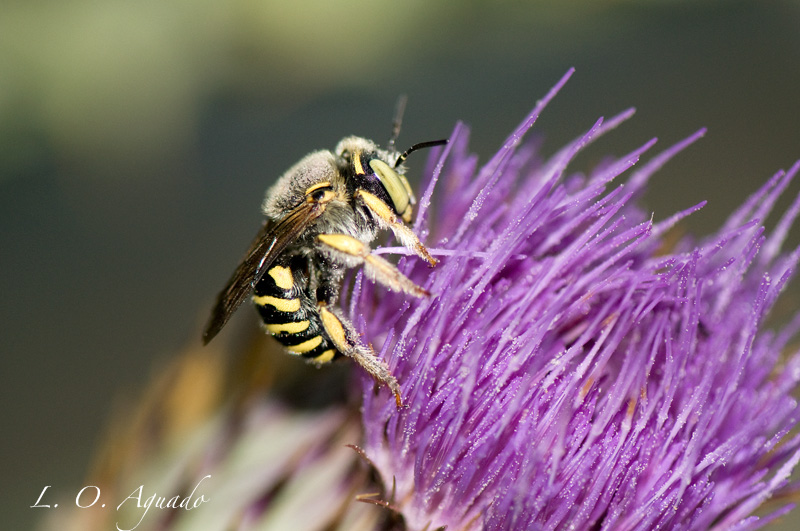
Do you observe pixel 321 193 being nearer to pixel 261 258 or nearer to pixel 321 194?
pixel 321 194

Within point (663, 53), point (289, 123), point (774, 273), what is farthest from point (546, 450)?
point (663, 53)

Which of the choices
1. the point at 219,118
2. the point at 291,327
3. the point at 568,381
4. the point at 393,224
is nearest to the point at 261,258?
the point at 291,327

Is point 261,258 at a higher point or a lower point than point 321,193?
lower

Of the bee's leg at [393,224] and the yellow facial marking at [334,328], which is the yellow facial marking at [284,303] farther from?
the bee's leg at [393,224]

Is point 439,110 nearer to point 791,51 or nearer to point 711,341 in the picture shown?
point 791,51
